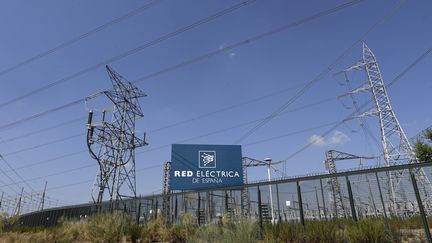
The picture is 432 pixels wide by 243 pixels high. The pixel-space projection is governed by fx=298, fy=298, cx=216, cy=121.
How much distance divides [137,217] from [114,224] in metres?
2.37

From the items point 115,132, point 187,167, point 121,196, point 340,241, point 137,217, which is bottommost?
point 340,241

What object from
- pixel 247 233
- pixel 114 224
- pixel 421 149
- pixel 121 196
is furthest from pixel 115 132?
pixel 421 149

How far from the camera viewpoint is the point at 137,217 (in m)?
12.0

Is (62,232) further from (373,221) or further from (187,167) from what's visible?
(187,167)

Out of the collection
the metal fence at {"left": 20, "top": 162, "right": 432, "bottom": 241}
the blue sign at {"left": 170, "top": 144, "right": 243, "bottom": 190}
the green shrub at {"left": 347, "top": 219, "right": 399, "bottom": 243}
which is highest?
the blue sign at {"left": 170, "top": 144, "right": 243, "bottom": 190}

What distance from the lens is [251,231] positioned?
6719 mm

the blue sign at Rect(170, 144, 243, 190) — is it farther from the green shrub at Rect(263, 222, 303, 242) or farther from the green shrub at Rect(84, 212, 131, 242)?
the green shrub at Rect(263, 222, 303, 242)

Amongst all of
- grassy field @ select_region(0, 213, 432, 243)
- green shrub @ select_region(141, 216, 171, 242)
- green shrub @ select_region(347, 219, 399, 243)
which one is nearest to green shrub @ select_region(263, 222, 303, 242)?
grassy field @ select_region(0, 213, 432, 243)

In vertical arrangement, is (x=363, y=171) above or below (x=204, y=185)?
below

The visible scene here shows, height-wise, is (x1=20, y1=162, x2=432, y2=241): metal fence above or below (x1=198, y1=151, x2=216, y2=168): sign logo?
below

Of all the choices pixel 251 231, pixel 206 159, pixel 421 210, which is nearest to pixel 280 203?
pixel 251 231

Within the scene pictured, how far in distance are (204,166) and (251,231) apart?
1907 centimetres

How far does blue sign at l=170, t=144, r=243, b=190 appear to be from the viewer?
2484cm

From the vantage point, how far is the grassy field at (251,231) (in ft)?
20.8
